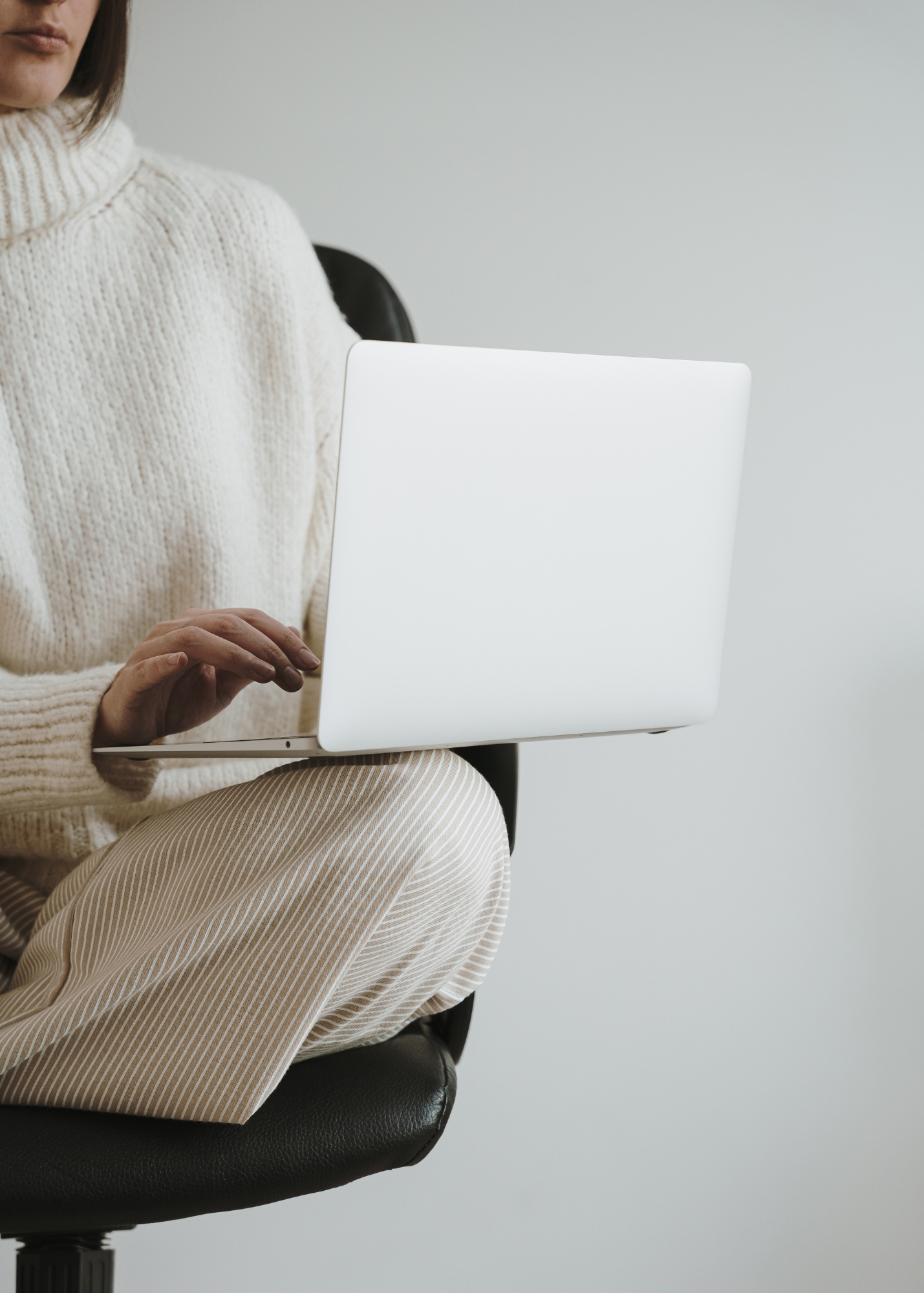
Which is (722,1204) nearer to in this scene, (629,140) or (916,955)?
(916,955)

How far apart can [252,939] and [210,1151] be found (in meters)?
0.10

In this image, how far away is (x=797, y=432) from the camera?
3.80 ft

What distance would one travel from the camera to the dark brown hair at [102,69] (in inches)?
30.4

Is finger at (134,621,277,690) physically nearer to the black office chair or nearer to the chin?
the black office chair

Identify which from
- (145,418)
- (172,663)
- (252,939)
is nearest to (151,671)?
(172,663)

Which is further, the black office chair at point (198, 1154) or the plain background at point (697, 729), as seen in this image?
the plain background at point (697, 729)

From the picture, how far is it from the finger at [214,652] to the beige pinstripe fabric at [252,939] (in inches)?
2.3

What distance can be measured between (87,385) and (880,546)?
890 millimetres

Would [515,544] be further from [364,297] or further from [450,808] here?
[364,297]

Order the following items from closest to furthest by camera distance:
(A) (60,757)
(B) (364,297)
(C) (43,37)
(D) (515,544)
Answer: (D) (515,544)
(A) (60,757)
(C) (43,37)
(B) (364,297)

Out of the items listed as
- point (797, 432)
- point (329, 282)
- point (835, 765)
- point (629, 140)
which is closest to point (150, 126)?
point (329, 282)

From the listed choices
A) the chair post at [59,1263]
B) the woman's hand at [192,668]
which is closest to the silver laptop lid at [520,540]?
the woman's hand at [192,668]

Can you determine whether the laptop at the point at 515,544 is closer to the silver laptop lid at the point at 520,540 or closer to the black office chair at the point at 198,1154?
the silver laptop lid at the point at 520,540

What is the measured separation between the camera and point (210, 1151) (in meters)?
0.49
